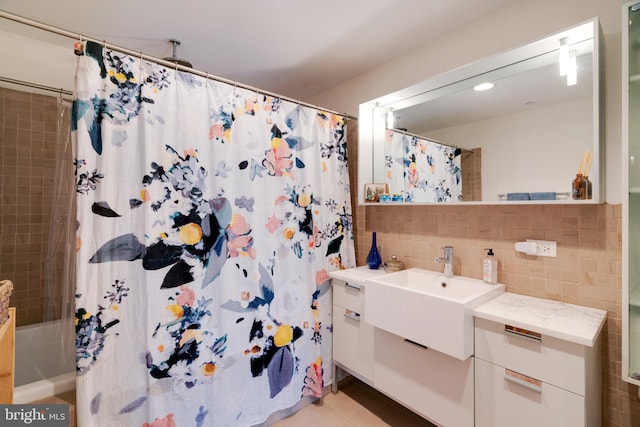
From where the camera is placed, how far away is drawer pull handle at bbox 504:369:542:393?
1173 mm

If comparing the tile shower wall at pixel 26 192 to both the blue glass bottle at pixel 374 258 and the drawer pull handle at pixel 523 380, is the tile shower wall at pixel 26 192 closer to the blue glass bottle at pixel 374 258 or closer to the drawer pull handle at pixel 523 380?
the blue glass bottle at pixel 374 258

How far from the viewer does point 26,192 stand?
2307mm

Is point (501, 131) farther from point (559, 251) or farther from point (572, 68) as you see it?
point (559, 251)

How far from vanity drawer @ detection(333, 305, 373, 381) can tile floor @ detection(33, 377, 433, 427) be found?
26cm

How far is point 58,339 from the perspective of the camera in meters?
2.06

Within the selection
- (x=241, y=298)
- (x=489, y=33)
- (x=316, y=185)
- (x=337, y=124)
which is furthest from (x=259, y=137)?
(x=489, y=33)

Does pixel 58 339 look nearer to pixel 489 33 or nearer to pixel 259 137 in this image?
pixel 259 137

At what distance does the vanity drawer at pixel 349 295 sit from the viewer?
6.39 feet

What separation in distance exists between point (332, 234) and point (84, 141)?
1.56 m

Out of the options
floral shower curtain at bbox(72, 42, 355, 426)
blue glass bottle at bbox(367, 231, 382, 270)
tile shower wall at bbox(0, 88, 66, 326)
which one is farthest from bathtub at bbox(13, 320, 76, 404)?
blue glass bottle at bbox(367, 231, 382, 270)

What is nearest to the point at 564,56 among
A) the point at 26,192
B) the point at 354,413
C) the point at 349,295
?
the point at 349,295

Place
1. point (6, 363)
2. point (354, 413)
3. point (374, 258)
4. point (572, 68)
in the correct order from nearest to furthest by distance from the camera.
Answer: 1. point (6, 363)
2. point (572, 68)
3. point (354, 413)
4. point (374, 258)

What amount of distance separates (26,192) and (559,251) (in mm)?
3639

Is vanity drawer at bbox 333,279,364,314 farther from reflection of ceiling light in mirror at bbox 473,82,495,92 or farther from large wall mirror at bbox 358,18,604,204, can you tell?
reflection of ceiling light in mirror at bbox 473,82,495,92
